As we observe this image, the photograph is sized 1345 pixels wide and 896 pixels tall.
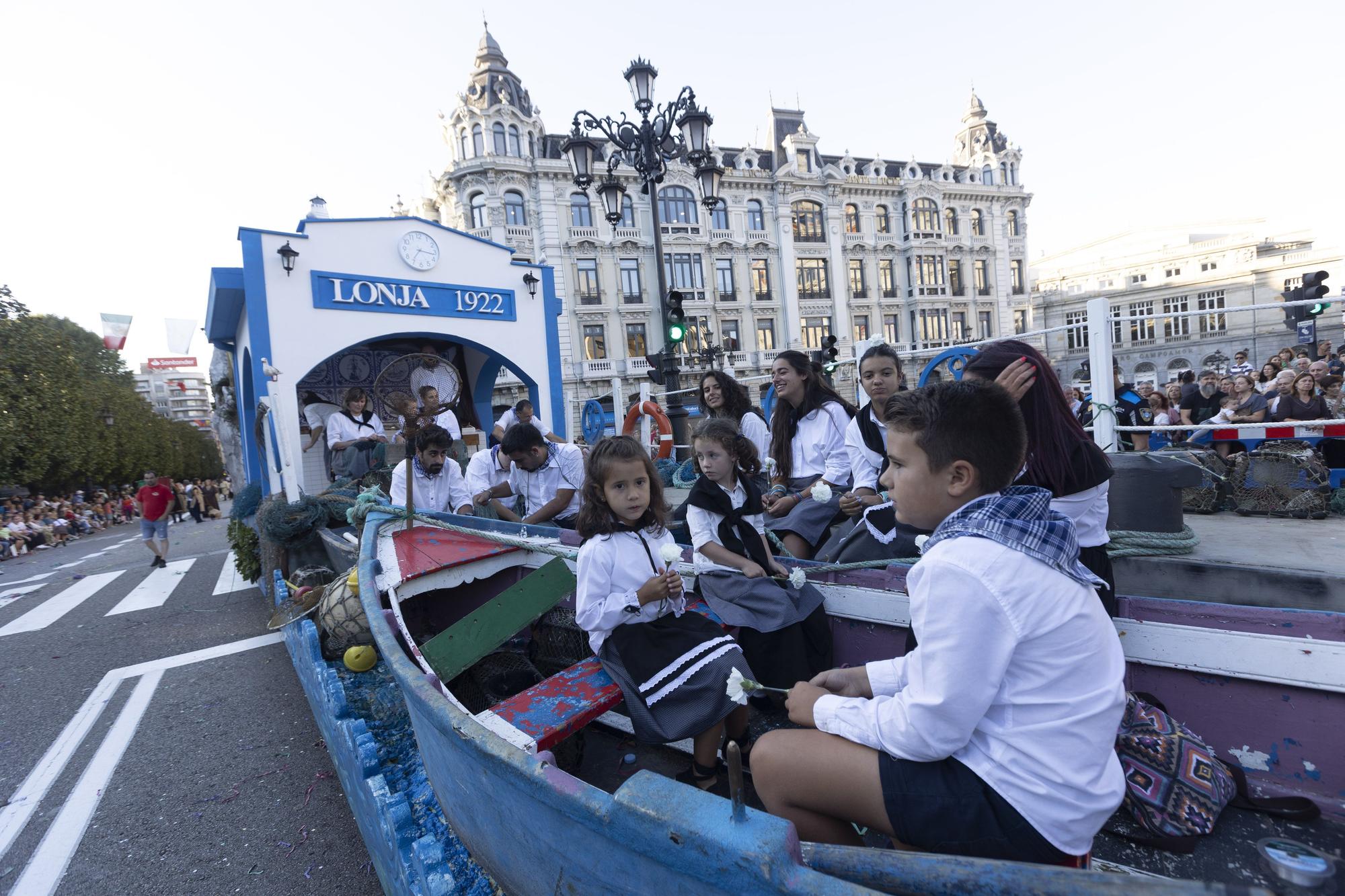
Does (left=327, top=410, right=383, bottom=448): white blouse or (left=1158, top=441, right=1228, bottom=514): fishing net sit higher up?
(left=327, top=410, right=383, bottom=448): white blouse

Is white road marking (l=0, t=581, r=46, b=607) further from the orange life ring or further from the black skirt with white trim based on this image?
the black skirt with white trim

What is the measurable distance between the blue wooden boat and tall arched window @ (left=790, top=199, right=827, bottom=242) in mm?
32809

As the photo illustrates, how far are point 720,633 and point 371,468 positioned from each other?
663 cm

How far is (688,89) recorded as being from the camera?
8844mm

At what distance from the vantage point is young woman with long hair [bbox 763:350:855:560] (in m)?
3.88

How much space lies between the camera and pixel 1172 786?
1744 mm

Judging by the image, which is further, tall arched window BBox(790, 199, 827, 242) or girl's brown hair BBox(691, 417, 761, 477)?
tall arched window BBox(790, 199, 827, 242)

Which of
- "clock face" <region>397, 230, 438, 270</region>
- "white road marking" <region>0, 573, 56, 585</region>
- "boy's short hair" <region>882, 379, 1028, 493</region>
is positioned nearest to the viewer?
"boy's short hair" <region>882, 379, 1028, 493</region>

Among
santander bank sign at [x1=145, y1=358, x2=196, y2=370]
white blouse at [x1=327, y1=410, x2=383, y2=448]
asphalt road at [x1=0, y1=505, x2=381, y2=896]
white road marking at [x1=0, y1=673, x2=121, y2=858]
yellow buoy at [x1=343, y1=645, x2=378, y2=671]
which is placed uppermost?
santander bank sign at [x1=145, y1=358, x2=196, y2=370]

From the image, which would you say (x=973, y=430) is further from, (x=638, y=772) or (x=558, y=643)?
(x=558, y=643)

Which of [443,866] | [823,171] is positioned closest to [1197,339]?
[823,171]

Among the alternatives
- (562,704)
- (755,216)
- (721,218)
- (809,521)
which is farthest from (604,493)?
(755,216)

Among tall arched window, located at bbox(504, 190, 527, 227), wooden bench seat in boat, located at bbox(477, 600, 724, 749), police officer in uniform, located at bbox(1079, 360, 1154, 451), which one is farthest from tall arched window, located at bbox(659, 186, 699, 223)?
wooden bench seat in boat, located at bbox(477, 600, 724, 749)

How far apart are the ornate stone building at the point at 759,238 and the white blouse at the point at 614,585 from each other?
913 inches
